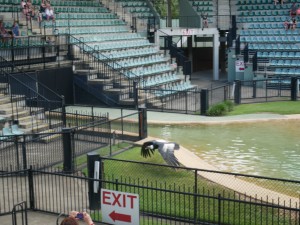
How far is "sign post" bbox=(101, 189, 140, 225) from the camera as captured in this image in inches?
462

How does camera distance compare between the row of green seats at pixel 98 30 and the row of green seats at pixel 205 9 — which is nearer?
the row of green seats at pixel 98 30

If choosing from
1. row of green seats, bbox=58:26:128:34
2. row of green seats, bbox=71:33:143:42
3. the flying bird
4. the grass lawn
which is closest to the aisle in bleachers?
the grass lawn

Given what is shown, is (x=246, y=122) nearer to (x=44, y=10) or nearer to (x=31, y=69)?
(x=31, y=69)

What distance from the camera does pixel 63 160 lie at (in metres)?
17.1

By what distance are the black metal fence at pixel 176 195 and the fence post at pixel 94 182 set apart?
167 mm

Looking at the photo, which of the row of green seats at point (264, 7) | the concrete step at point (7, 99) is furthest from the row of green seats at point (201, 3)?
the concrete step at point (7, 99)

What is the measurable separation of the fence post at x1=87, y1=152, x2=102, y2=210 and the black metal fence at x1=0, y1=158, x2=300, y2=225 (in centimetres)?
17

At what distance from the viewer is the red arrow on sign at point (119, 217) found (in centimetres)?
1197

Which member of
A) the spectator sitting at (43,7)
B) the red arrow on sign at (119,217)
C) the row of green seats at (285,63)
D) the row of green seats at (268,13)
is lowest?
the red arrow on sign at (119,217)

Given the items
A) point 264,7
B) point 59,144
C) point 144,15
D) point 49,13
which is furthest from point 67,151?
point 264,7

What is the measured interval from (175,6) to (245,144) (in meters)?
55.2

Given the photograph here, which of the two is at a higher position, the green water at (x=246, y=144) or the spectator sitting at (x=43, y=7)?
the spectator sitting at (x=43, y=7)

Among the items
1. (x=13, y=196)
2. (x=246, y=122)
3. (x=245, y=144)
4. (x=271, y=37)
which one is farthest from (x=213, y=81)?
(x=13, y=196)

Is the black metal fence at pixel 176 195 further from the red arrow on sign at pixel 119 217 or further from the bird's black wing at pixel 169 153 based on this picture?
the red arrow on sign at pixel 119 217
